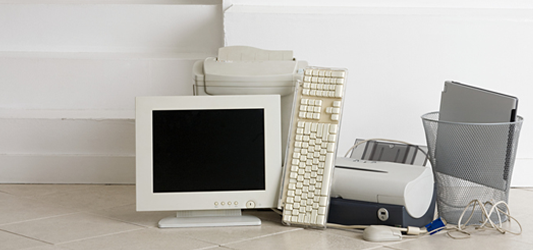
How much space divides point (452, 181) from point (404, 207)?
26 cm

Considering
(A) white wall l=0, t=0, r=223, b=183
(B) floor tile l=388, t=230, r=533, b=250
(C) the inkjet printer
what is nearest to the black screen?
(C) the inkjet printer

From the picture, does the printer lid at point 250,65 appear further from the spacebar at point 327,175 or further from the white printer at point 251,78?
the spacebar at point 327,175

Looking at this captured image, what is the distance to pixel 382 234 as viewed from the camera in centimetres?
152

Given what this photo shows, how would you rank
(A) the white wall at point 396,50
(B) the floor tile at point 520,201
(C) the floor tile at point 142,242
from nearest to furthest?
(C) the floor tile at point 142,242, (B) the floor tile at point 520,201, (A) the white wall at point 396,50

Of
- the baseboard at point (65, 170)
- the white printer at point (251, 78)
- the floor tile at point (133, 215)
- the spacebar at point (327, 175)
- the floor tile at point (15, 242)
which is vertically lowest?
the floor tile at point (15, 242)

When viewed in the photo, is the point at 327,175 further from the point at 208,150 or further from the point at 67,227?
the point at 67,227

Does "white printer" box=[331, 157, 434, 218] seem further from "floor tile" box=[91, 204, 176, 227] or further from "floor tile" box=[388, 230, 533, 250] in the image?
"floor tile" box=[91, 204, 176, 227]

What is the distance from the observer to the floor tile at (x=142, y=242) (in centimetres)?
146

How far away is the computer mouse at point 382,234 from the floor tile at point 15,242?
877 mm

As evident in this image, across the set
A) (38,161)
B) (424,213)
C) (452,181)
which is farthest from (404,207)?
(38,161)

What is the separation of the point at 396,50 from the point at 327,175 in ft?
2.57

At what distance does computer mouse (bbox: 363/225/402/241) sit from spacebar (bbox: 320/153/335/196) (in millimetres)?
164

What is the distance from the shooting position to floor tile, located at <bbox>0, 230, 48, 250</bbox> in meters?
1.47

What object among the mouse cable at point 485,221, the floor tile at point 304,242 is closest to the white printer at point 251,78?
A: the floor tile at point 304,242
